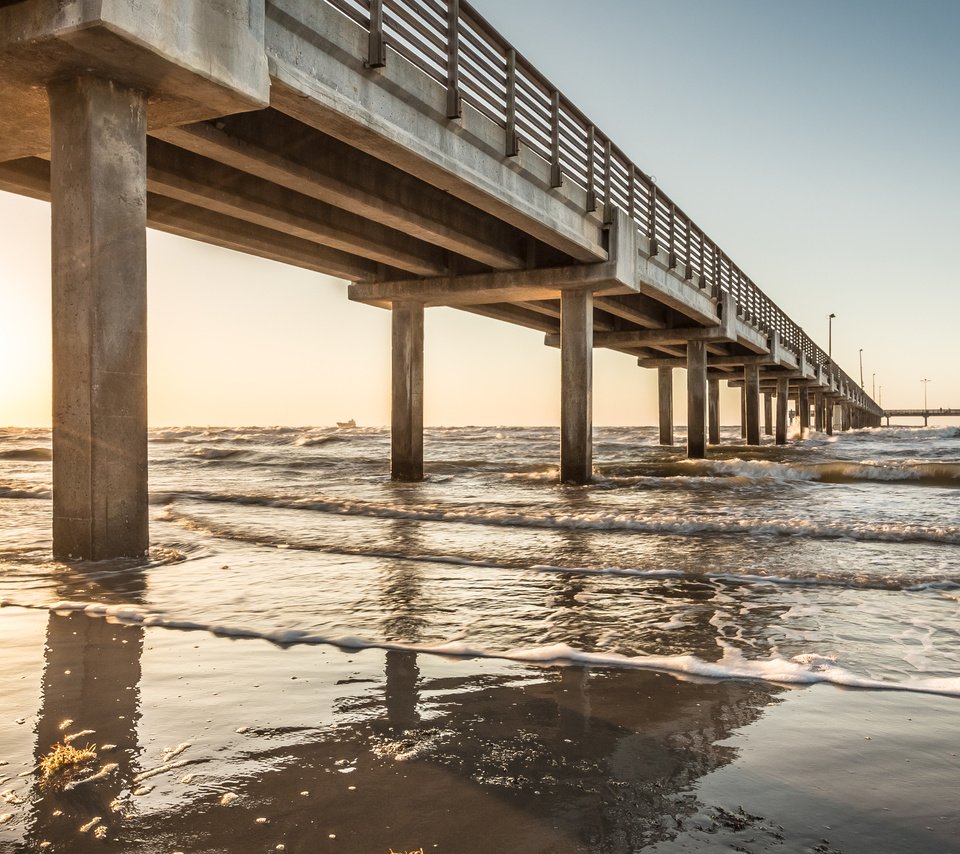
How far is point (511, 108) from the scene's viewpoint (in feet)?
41.6

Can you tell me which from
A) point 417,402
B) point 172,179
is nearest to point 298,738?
point 172,179

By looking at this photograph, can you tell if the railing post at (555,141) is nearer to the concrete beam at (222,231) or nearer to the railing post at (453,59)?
the railing post at (453,59)

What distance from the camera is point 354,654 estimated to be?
4.02 meters

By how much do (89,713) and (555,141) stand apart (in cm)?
1305

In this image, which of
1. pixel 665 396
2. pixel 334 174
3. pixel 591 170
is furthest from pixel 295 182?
pixel 665 396

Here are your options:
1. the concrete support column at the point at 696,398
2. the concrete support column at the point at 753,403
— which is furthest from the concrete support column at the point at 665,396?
the concrete support column at the point at 696,398

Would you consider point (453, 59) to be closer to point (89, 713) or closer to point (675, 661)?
point (675, 661)

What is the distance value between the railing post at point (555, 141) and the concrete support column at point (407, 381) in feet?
18.8

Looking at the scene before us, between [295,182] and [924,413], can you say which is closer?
[295,182]

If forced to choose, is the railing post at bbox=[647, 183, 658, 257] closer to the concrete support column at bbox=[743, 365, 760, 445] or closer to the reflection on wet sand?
the reflection on wet sand

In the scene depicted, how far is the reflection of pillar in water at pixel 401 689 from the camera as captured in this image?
117 inches

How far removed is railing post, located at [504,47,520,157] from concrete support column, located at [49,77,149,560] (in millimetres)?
6806

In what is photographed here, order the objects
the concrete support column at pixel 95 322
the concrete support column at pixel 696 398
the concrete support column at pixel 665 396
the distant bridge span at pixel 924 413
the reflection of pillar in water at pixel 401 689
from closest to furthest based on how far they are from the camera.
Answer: the reflection of pillar in water at pixel 401 689
the concrete support column at pixel 95 322
the concrete support column at pixel 696 398
the concrete support column at pixel 665 396
the distant bridge span at pixel 924 413

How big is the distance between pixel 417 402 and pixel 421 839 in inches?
663
